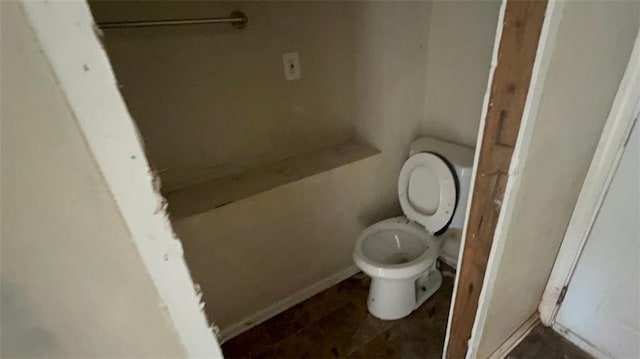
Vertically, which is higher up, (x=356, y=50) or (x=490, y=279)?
(x=356, y=50)

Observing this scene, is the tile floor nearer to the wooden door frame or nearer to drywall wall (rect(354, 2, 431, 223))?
the wooden door frame

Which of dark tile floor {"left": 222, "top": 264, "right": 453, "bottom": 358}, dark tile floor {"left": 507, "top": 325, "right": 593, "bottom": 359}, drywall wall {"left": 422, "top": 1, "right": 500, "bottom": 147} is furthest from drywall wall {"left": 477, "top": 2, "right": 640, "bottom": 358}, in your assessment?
drywall wall {"left": 422, "top": 1, "right": 500, "bottom": 147}

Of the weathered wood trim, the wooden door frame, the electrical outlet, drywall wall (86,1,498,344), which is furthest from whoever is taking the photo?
the electrical outlet

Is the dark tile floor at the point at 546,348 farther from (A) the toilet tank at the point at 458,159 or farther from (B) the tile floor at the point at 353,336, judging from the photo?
(A) the toilet tank at the point at 458,159

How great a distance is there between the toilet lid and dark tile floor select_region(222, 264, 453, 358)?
420mm

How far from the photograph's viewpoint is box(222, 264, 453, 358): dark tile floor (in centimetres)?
145

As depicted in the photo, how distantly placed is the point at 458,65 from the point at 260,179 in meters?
0.95

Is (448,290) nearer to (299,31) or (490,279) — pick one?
(490,279)

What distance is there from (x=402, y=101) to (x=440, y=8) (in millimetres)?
399

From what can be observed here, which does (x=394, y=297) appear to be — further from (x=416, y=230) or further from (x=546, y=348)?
(x=546, y=348)

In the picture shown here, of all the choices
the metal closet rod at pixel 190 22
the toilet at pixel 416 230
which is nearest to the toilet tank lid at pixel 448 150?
the toilet at pixel 416 230

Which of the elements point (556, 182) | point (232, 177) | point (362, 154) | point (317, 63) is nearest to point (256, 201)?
point (232, 177)

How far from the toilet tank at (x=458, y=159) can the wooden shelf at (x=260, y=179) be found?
22 centimetres

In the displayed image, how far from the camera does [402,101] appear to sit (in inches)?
62.9
